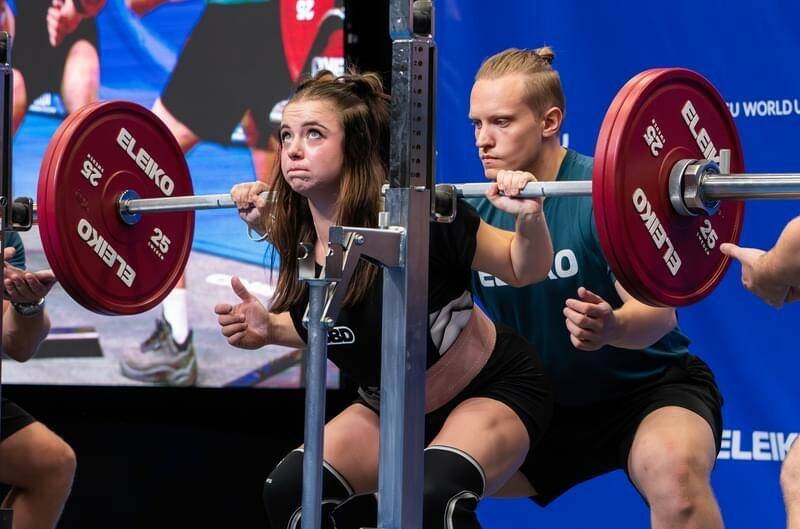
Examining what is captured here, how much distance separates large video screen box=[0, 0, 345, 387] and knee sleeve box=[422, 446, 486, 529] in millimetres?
2468

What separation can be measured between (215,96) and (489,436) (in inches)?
111

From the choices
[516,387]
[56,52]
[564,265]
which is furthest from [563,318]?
[56,52]

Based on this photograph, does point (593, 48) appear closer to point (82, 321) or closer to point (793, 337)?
point (793, 337)

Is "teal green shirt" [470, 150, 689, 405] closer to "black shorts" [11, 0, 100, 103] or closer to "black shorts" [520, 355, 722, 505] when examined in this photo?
"black shorts" [520, 355, 722, 505]

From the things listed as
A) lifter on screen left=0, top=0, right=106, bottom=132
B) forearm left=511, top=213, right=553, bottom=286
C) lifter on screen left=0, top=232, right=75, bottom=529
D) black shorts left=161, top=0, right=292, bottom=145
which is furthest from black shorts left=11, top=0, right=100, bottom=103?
forearm left=511, top=213, right=553, bottom=286

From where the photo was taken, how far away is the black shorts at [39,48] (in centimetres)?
543

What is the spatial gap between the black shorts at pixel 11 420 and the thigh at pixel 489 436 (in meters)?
1.67

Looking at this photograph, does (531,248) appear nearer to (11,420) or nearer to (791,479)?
(791,479)

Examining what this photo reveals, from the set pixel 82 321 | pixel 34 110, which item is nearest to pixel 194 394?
pixel 82 321

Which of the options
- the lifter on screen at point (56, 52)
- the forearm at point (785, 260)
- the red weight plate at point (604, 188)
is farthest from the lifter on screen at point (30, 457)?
the forearm at point (785, 260)

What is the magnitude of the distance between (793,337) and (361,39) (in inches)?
84.5

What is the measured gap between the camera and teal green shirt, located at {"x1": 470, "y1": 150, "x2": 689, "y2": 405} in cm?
336

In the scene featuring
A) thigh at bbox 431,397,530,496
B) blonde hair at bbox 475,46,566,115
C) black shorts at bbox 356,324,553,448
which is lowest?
thigh at bbox 431,397,530,496

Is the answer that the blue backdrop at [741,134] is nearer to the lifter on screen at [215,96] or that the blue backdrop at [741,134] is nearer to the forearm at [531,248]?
the lifter on screen at [215,96]
